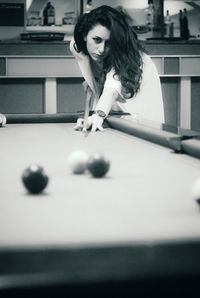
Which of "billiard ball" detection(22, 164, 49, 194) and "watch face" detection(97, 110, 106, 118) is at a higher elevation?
"watch face" detection(97, 110, 106, 118)

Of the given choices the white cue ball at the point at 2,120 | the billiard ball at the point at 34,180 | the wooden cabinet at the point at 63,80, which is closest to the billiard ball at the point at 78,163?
the billiard ball at the point at 34,180

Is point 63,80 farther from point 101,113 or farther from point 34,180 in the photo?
point 34,180

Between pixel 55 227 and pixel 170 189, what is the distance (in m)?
0.43

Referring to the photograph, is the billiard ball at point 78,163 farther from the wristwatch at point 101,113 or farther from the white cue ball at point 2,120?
the white cue ball at point 2,120

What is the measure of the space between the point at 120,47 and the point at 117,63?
0.31ft

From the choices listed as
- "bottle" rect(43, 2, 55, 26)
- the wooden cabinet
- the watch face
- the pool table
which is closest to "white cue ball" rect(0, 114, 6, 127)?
the watch face

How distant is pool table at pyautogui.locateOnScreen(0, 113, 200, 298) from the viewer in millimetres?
699

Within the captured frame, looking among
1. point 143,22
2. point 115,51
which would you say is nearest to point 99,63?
point 115,51

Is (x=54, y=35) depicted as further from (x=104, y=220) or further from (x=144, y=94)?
(x=104, y=220)

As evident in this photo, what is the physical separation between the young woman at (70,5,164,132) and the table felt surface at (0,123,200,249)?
3.61 ft

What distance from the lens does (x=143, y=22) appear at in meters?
7.43

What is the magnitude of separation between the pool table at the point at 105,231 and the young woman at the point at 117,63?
1.42 metres

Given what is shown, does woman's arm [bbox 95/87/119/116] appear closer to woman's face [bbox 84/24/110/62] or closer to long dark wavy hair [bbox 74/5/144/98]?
long dark wavy hair [bbox 74/5/144/98]

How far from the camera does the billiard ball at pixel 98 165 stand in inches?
54.7
